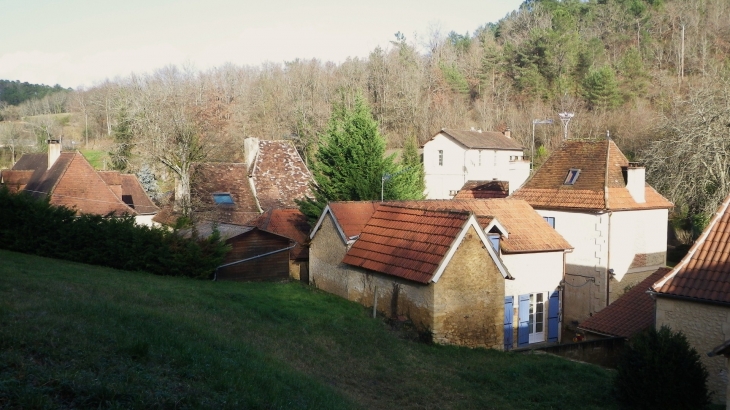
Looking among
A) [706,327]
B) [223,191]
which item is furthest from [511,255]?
[223,191]

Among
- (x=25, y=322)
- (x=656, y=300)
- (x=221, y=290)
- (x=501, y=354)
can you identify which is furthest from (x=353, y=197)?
(x=25, y=322)

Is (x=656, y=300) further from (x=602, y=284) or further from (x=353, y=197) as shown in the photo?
(x=353, y=197)

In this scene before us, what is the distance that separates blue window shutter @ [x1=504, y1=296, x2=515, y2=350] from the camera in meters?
21.6

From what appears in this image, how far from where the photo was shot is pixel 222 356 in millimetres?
10227

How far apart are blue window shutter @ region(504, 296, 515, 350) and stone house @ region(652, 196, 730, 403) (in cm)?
614

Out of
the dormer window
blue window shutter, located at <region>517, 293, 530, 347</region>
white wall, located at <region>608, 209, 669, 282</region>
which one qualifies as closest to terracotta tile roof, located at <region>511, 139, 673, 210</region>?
the dormer window

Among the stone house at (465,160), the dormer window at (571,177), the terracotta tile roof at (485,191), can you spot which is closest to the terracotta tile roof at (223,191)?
the terracotta tile roof at (485,191)

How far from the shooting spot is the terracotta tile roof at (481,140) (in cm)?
5041

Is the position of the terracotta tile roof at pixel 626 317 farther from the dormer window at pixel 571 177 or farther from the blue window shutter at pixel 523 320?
the dormer window at pixel 571 177

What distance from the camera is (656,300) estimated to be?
1642cm

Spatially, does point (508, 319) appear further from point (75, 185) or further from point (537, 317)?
point (75, 185)

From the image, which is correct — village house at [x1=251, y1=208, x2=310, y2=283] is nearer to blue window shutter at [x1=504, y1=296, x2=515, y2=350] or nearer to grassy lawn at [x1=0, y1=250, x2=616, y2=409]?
grassy lawn at [x1=0, y1=250, x2=616, y2=409]

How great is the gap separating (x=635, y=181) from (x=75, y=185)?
30.7 m

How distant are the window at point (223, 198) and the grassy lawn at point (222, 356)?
17.2 metres
